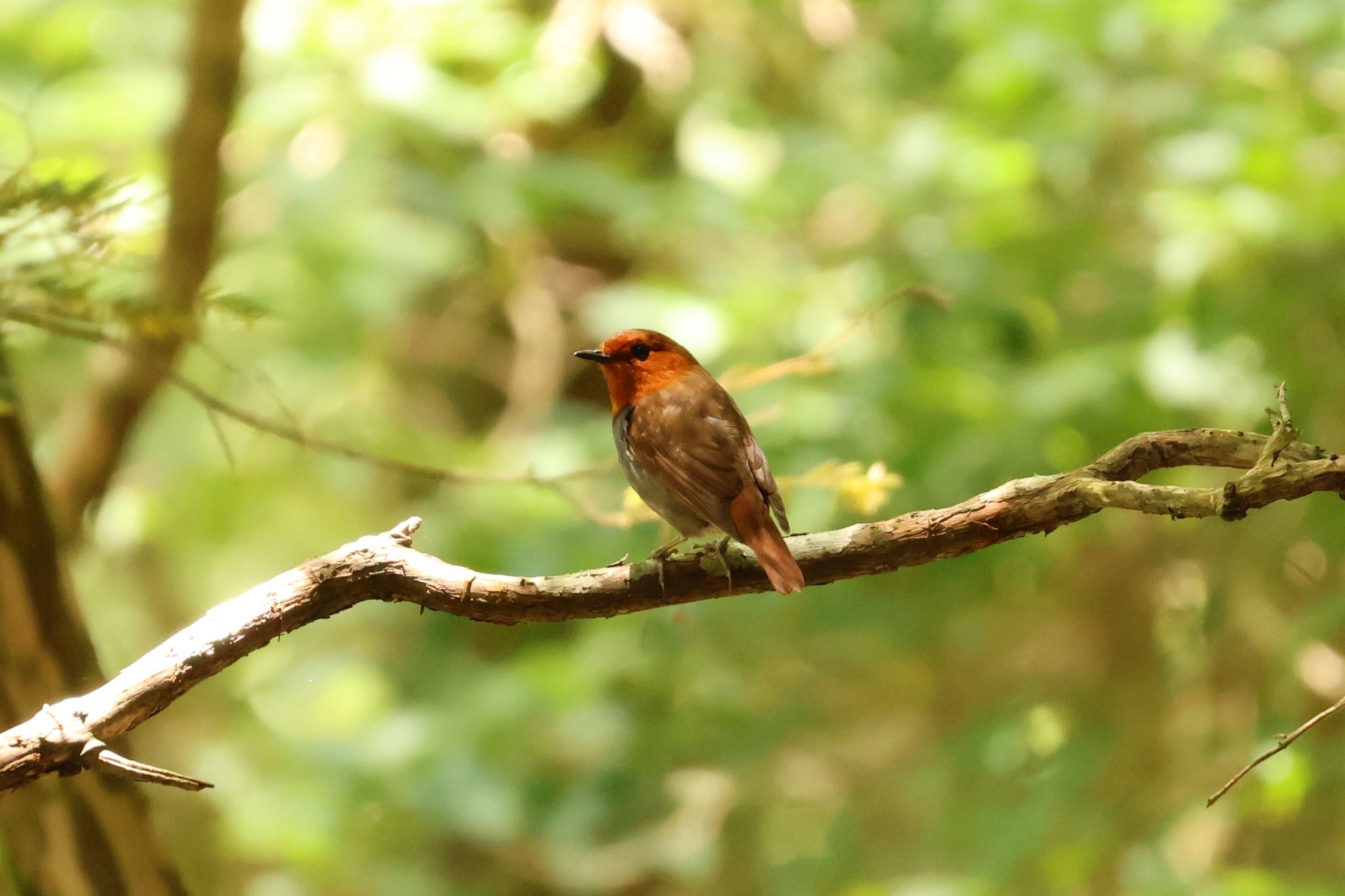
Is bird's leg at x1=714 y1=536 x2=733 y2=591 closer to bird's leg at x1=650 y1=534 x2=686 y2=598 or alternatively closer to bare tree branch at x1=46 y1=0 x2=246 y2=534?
bird's leg at x1=650 y1=534 x2=686 y2=598

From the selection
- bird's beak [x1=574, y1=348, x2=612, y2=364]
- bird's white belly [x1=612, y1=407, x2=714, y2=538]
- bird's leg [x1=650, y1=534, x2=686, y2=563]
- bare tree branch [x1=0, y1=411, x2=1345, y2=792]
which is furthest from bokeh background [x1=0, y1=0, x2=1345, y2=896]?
bare tree branch [x1=0, y1=411, x2=1345, y2=792]

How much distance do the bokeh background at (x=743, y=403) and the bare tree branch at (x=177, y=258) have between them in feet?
0.47

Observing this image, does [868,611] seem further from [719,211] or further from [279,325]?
[279,325]

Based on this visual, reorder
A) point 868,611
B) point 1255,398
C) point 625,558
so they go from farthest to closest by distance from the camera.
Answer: point 868,611
point 1255,398
point 625,558

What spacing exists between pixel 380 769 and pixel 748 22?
3375 mm

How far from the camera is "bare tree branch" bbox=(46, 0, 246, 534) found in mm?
3307

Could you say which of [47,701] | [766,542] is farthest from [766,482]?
[47,701]

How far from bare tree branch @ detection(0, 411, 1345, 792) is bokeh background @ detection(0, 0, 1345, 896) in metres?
0.41

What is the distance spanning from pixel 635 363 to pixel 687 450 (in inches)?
16.5


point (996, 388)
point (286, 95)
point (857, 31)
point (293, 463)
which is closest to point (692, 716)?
point (996, 388)

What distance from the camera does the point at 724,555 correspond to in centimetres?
173

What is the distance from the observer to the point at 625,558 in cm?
172

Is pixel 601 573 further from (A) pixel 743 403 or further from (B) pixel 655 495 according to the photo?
(A) pixel 743 403

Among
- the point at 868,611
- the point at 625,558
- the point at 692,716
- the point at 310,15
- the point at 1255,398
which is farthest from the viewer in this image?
the point at 692,716
